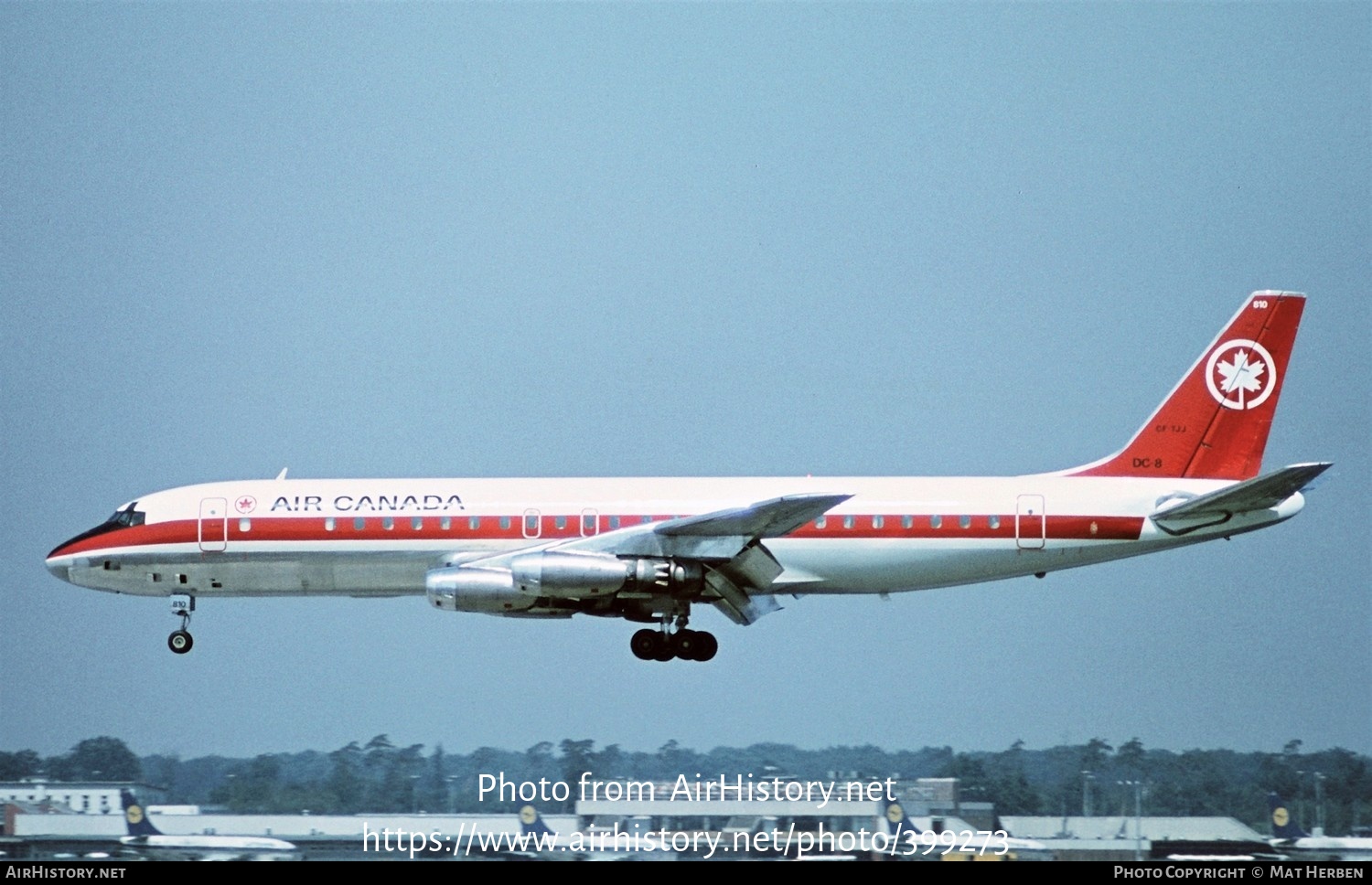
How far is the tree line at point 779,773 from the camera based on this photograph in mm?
34656

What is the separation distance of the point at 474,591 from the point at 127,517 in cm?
760

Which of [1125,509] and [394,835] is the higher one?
[1125,509]

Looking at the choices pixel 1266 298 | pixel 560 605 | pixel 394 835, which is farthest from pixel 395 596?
pixel 1266 298

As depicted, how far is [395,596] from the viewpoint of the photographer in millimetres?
36781

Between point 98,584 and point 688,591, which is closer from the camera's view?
point 688,591

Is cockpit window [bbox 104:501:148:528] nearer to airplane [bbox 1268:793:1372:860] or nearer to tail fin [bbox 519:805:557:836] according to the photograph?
tail fin [bbox 519:805:557:836]

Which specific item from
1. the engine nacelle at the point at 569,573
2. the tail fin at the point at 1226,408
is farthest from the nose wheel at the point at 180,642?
the tail fin at the point at 1226,408

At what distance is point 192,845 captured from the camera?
32406mm

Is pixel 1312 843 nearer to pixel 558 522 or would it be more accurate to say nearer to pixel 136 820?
pixel 558 522

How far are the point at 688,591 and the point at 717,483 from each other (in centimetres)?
229
